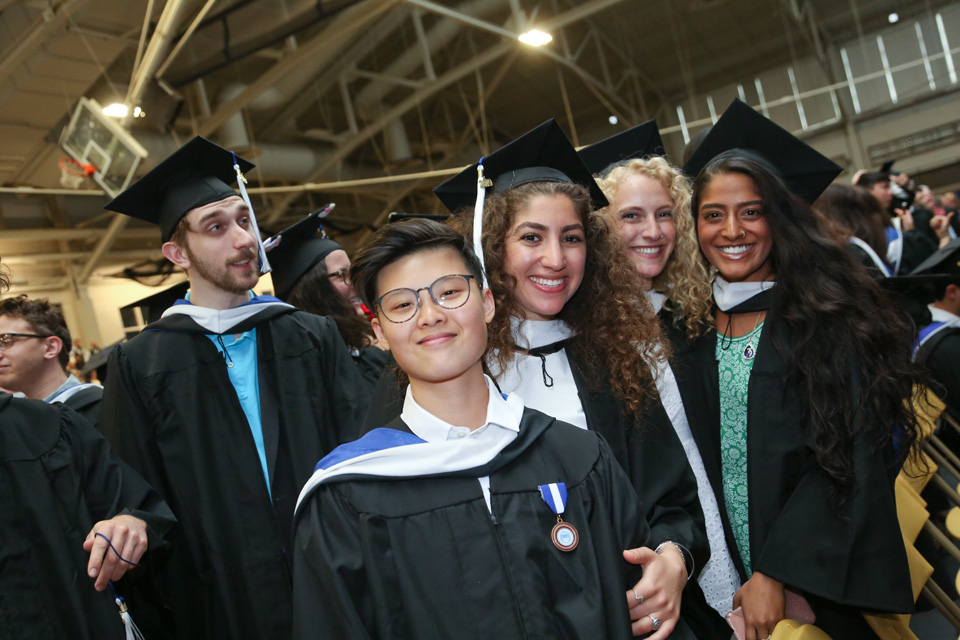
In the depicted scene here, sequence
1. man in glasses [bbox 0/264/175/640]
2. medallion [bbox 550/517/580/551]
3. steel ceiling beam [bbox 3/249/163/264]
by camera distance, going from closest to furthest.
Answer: medallion [bbox 550/517/580/551] < man in glasses [bbox 0/264/175/640] < steel ceiling beam [bbox 3/249/163/264]

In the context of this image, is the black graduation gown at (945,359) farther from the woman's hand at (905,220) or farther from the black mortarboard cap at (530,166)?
the woman's hand at (905,220)

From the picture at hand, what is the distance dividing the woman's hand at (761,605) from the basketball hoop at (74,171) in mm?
8196

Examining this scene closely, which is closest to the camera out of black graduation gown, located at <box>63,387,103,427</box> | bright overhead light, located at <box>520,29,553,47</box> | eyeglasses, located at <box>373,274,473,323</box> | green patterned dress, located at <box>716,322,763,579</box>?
eyeglasses, located at <box>373,274,473,323</box>

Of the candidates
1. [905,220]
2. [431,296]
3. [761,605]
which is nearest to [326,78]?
[905,220]

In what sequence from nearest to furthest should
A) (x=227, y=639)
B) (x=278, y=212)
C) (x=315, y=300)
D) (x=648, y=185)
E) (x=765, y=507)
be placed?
(x=765, y=507), (x=227, y=639), (x=648, y=185), (x=315, y=300), (x=278, y=212)

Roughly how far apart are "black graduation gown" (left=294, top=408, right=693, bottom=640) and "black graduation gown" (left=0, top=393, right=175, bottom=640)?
893 mm

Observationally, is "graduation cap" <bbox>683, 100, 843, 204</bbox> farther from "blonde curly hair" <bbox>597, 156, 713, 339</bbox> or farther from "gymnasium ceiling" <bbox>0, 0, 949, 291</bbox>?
"gymnasium ceiling" <bbox>0, 0, 949, 291</bbox>

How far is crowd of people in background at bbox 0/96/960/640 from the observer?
1551mm

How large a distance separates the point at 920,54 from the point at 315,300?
53.1 feet

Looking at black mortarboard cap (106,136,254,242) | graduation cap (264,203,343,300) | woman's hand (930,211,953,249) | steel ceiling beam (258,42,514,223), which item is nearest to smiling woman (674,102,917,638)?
black mortarboard cap (106,136,254,242)

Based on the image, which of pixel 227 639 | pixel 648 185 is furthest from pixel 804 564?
pixel 227 639

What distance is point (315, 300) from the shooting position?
3.96 m

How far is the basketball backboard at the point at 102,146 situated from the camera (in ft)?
24.7

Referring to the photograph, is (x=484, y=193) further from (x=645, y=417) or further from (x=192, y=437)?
(x=192, y=437)
